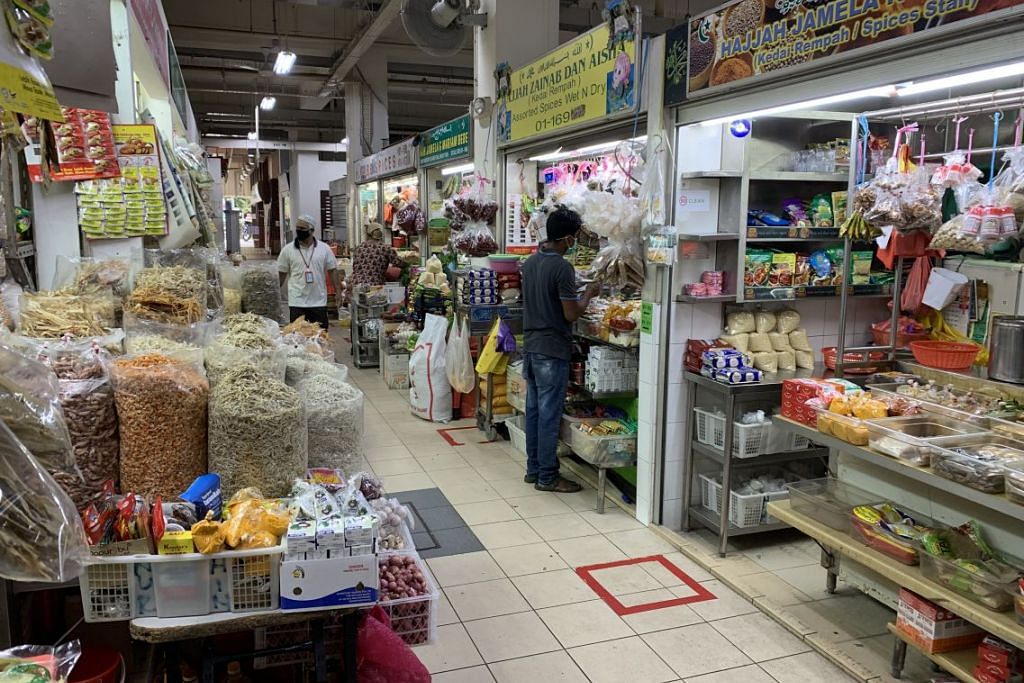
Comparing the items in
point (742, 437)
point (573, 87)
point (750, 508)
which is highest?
point (573, 87)

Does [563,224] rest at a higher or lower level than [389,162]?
lower

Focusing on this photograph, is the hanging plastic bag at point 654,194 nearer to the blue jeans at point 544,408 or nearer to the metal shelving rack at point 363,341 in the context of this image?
the blue jeans at point 544,408

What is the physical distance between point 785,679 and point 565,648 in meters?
0.92

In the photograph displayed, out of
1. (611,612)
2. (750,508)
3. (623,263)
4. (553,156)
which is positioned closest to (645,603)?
(611,612)

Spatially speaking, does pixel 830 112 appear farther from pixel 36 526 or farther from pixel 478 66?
pixel 36 526

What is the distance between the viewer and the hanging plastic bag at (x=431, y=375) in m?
7.05

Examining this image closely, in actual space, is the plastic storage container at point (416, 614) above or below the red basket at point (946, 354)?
below

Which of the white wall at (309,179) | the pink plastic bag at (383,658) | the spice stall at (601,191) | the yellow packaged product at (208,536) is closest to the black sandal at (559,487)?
the spice stall at (601,191)

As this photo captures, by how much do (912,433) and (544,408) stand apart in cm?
248

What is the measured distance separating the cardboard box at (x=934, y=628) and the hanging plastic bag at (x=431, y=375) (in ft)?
15.3

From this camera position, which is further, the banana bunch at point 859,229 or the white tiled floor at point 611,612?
the banana bunch at point 859,229

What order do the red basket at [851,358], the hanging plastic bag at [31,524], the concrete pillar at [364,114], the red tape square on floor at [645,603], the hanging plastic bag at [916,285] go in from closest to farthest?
1. the hanging plastic bag at [31,524]
2. the red tape square on floor at [645,603]
3. the red basket at [851,358]
4. the hanging plastic bag at [916,285]
5. the concrete pillar at [364,114]

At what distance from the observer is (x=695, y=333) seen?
4.52 m

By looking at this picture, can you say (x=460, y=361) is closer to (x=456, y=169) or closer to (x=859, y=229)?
(x=456, y=169)
